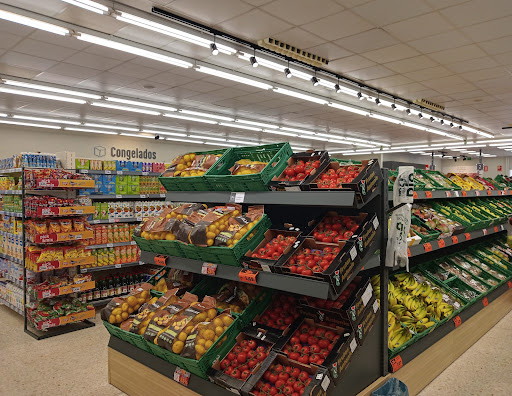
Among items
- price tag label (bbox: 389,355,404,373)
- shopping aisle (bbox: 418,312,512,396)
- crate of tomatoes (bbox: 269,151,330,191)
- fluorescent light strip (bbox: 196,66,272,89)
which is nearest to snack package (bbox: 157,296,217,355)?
crate of tomatoes (bbox: 269,151,330,191)

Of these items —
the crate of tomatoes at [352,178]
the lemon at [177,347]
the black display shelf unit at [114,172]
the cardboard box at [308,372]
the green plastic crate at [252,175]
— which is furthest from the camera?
the black display shelf unit at [114,172]

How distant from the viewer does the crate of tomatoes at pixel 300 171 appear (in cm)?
239

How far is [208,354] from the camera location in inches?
90.7

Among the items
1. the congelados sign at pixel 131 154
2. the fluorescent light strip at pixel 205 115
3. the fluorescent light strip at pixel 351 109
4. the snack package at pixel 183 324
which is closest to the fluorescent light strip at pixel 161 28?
the snack package at pixel 183 324

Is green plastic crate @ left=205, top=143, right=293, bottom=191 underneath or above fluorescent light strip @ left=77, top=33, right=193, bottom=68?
underneath

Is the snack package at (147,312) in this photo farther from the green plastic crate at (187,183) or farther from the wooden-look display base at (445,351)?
the wooden-look display base at (445,351)

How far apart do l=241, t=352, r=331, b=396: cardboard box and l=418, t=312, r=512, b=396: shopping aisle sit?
4.43 ft

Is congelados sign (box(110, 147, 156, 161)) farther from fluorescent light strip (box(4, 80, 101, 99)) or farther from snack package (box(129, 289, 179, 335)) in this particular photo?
snack package (box(129, 289, 179, 335))

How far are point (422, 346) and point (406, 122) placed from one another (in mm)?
11343

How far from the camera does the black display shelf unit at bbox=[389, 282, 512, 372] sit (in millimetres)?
2698

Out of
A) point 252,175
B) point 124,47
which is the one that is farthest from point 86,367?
point 124,47

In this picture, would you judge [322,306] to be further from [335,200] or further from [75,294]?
[75,294]

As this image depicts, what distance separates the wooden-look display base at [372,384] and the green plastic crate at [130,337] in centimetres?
13

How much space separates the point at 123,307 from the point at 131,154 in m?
13.3
